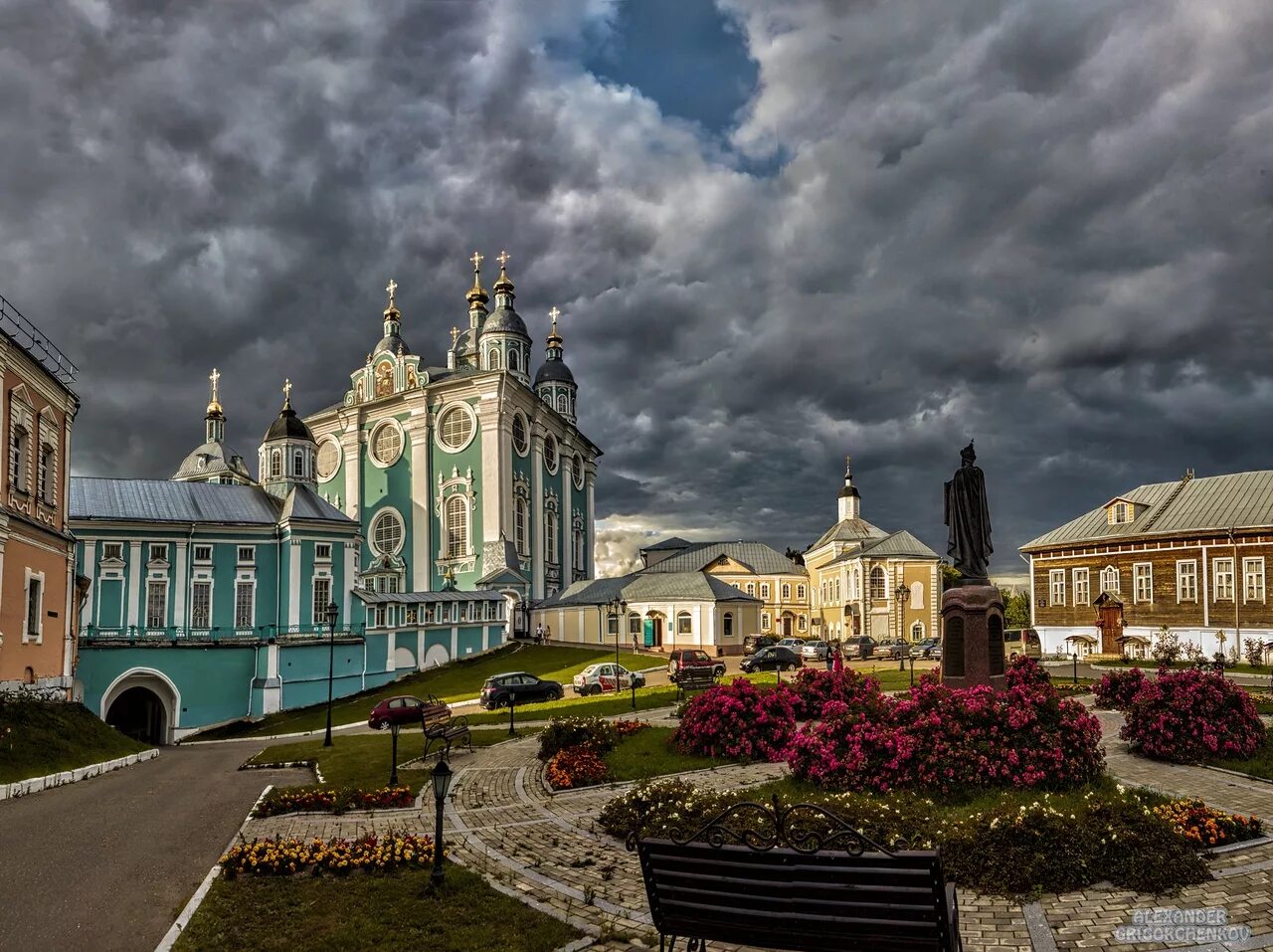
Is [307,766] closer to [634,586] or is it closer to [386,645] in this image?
[386,645]

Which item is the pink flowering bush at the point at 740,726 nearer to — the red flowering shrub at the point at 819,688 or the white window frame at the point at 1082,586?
the red flowering shrub at the point at 819,688

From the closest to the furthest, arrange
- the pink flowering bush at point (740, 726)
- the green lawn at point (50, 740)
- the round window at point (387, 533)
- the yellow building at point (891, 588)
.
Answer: the pink flowering bush at point (740, 726) < the green lawn at point (50, 740) < the round window at point (387, 533) < the yellow building at point (891, 588)

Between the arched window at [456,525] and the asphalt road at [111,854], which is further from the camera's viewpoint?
the arched window at [456,525]

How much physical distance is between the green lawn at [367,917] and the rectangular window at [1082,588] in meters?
43.6

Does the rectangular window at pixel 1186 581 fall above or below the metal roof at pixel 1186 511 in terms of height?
below

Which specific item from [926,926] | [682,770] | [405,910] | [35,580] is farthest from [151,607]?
[926,926]

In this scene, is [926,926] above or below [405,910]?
above

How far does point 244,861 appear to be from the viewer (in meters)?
9.33

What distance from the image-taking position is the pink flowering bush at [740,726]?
1576 centimetres

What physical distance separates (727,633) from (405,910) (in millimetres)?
45498

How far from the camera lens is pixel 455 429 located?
6166cm

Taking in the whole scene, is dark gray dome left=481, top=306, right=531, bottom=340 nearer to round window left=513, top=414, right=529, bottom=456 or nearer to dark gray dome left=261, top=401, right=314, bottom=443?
round window left=513, top=414, right=529, bottom=456

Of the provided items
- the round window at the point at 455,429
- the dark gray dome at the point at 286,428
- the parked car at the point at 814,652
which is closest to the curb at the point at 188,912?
the parked car at the point at 814,652

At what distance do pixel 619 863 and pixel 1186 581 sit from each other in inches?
1609
